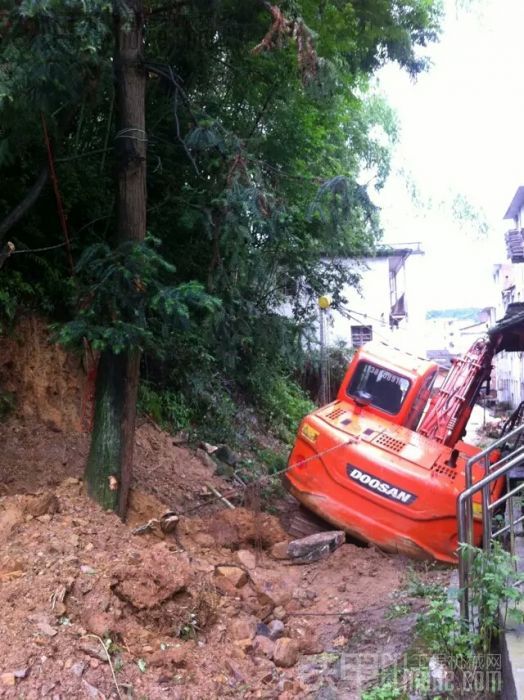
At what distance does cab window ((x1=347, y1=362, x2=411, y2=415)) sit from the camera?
9250 millimetres

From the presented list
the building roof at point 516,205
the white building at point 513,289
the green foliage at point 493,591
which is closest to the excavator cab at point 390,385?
the green foliage at point 493,591

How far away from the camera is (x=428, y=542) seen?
26.3 ft

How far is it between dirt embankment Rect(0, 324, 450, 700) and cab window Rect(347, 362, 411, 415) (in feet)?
6.36

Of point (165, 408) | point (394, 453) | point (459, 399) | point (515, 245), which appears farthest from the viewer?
point (515, 245)

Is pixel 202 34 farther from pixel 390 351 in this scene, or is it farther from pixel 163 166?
pixel 390 351

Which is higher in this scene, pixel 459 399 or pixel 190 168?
pixel 190 168

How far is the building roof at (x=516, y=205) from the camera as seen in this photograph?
1146 inches

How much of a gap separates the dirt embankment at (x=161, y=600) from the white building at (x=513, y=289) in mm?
15348

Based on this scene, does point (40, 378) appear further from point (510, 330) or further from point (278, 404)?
point (278, 404)

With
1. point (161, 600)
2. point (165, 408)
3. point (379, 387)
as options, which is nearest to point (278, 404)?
point (165, 408)

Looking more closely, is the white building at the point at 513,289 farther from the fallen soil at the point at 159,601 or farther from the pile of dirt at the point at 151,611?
the pile of dirt at the point at 151,611

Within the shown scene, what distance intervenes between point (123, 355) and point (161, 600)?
2.63 metres

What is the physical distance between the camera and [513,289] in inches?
1024

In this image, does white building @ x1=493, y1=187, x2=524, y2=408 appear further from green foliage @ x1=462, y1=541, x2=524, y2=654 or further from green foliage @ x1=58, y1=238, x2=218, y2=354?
green foliage @ x1=462, y1=541, x2=524, y2=654
